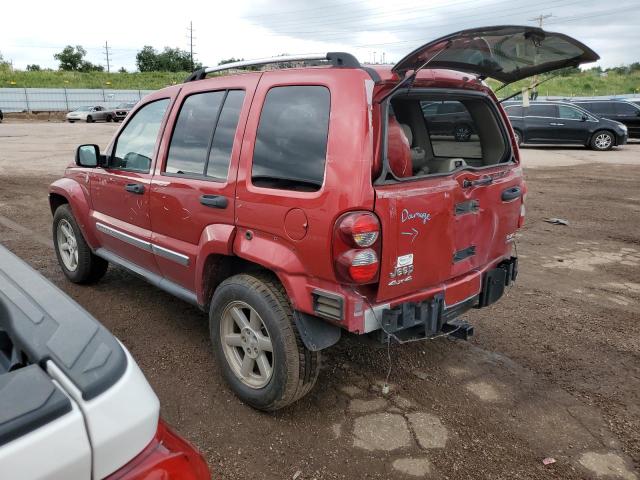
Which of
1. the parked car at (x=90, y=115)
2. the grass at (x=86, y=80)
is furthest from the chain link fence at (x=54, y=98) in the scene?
the parked car at (x=90, y=115)

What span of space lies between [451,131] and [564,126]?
16310 millimetres

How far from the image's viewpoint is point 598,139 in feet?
59.4

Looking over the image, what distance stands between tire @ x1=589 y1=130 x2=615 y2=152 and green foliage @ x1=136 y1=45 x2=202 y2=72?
72762mm

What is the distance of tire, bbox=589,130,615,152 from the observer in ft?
58.8

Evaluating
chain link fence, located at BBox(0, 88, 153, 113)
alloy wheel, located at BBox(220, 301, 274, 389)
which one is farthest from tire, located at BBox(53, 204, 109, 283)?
chain link fence, located at BBox(0, 88, 153, 113)

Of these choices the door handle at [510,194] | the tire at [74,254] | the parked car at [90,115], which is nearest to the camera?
the door handle at [510,194]

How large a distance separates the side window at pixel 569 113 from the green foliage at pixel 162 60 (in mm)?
72249

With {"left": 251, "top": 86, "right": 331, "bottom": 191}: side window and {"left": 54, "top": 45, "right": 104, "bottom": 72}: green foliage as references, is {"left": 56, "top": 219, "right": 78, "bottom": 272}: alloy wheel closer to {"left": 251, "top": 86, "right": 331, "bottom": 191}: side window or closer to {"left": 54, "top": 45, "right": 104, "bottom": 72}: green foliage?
{"left": 251, "top": 86, "right": 331, "bottom": 191}: side window

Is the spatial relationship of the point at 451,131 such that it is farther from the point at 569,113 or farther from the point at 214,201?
the point at 569,113

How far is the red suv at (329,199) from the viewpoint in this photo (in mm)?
2543

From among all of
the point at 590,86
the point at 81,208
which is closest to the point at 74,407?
the point at 81,208

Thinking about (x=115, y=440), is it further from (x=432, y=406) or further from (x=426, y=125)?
(x=426, y=125)

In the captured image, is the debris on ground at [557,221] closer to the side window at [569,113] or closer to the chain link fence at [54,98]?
the side window at [569,113]

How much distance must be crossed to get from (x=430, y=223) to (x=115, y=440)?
2.03 meters
